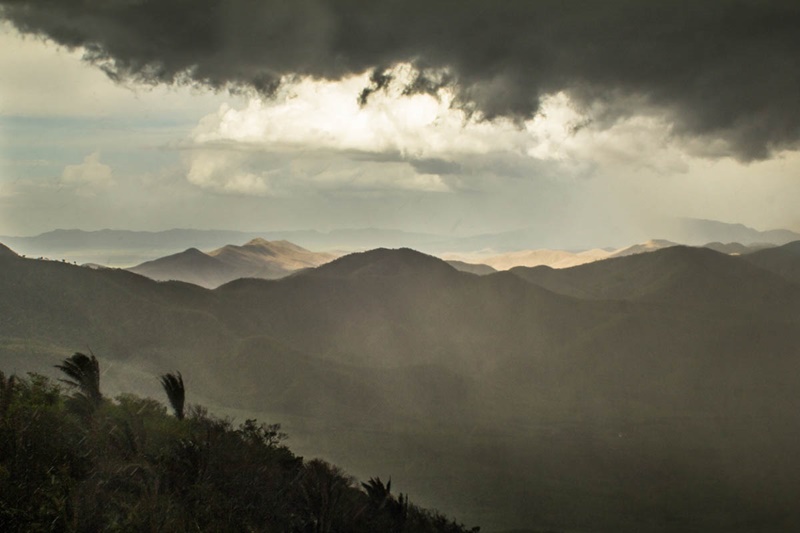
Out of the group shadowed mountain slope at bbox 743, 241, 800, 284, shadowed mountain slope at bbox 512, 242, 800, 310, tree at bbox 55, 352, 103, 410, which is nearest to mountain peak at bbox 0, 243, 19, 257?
tree at bbox 55, 352, 103, 410

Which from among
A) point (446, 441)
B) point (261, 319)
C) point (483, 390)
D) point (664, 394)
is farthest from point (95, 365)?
point (261, 319)

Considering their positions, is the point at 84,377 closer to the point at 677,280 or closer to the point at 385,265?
the point at 385,265

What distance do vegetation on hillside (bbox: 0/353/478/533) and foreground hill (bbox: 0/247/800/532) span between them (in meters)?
32.0

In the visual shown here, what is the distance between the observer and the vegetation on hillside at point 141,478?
53.0ft

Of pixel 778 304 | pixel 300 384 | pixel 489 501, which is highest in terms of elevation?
pixel 778 304

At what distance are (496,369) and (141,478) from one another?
106 metres

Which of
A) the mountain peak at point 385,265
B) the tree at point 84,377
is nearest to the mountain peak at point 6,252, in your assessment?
the mountain peak at point 385,265

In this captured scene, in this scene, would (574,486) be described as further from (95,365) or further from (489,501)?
(95,365)

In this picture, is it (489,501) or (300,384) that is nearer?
(489,501)

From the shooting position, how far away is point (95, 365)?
31.7m

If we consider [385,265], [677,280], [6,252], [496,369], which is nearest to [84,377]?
[496,369]

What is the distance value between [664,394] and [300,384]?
171ft

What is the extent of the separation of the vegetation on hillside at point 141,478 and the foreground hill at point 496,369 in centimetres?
3204

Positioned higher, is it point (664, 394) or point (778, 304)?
point (778, 304)
